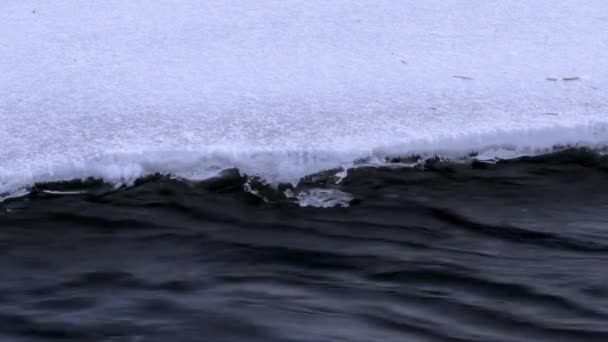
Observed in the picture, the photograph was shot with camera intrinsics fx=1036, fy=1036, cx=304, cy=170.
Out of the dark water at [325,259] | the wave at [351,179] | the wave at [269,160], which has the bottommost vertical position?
the dark water at [325,259]

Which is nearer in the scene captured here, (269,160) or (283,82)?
(269,160)

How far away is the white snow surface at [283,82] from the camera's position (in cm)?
342

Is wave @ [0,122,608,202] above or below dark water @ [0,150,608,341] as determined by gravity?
above

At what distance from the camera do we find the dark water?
2840 millimetres

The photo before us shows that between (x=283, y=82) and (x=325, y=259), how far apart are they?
96 cm

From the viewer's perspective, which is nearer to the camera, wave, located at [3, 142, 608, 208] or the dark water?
the dark water

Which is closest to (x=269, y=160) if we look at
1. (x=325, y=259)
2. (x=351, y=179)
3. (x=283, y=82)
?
(x=351, y=179)

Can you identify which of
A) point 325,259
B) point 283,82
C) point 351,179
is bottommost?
point 325,259

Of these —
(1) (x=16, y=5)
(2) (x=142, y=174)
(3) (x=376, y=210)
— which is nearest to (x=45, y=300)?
(2) (x=142, y=174)

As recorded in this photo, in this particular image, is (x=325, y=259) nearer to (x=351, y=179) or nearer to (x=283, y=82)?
(x=351, y=179)

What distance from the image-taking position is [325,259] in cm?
312

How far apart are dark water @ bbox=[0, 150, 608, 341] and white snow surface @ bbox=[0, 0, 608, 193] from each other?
93 mm

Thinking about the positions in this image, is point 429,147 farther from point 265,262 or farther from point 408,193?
point 265,262

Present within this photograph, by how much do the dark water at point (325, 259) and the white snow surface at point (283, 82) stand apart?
3.7 inches
